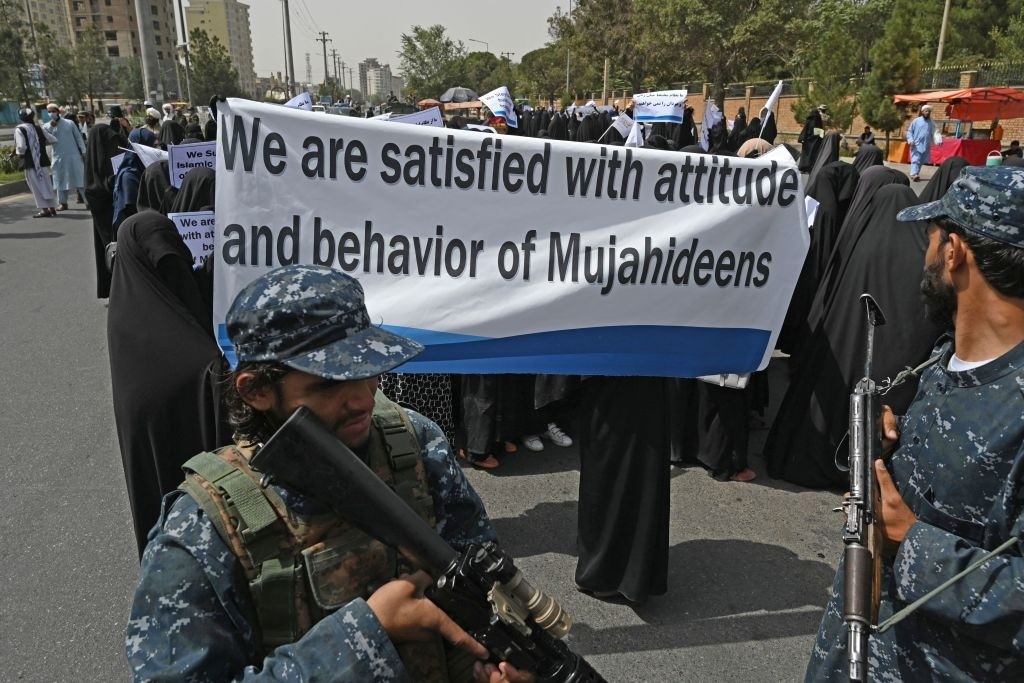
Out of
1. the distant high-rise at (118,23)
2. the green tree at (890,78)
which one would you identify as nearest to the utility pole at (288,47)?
the green tree at (890,78)

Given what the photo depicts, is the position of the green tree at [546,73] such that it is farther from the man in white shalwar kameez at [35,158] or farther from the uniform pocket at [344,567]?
the uniform pocket at [344,567]

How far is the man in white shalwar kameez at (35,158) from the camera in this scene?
1170cm

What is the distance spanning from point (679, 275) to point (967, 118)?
22.4 metres

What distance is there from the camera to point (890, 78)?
23844 millimetres

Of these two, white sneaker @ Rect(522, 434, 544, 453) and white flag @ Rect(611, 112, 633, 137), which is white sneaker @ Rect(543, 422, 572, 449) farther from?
white flag @ Rect(611, 112, 633, 137)

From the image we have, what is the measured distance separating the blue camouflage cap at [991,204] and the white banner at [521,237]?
1.10 metres

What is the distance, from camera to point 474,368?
2703 mm

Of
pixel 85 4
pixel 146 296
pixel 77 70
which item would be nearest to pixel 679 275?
pixel 146 296

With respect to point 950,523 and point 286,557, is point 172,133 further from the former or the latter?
point 950,523

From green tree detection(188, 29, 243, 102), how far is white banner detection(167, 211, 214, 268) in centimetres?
6171

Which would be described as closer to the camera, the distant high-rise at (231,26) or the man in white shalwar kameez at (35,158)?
the man in white shalwar kameez at (35,158)

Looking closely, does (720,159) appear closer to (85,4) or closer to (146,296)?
(146,296)

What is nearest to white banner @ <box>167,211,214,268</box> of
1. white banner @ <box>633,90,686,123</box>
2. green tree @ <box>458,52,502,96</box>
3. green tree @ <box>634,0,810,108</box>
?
white banner @ <box>633,90,686,123</box>

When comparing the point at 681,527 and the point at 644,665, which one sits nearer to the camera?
the point at 644,665
